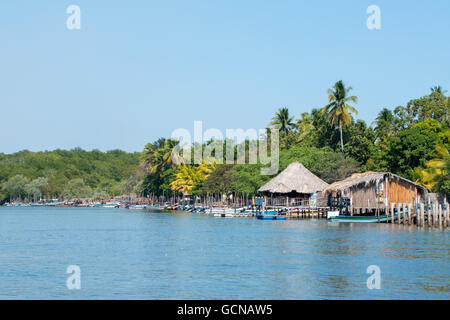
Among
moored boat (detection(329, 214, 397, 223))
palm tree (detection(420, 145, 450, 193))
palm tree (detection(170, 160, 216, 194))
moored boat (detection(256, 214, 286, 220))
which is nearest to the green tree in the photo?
palm tree (detection(420, 145, 450, 193))

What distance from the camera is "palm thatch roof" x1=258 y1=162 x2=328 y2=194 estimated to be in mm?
74312

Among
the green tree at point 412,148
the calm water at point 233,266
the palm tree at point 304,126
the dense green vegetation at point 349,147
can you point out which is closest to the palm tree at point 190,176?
the dense green vegetation at point 349,147

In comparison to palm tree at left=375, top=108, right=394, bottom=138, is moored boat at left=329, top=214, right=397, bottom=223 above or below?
below

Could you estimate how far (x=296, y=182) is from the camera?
7494 centimetres

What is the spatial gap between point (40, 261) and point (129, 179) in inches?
6200

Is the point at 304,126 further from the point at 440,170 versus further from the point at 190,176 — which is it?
the point at 440,170

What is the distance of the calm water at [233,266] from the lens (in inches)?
944

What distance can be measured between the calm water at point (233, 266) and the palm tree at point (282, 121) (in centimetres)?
5554

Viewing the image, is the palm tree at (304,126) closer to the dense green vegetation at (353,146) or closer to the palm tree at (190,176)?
the dense green vegetation at (353,146)

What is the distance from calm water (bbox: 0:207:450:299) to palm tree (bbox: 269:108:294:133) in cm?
5554

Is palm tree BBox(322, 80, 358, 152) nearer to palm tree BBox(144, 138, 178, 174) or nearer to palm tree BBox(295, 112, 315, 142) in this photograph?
palm tree BBox(295, 112, 315, 142)

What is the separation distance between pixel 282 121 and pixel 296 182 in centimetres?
3055

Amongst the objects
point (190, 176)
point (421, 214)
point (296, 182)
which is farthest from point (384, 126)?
point (190, 176)

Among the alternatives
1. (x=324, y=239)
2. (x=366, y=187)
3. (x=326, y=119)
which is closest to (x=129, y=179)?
(x=326, y=119)
